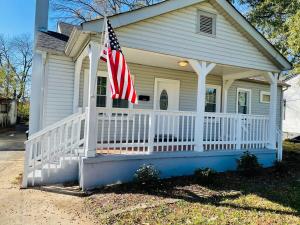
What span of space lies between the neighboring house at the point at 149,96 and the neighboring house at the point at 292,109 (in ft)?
52.1

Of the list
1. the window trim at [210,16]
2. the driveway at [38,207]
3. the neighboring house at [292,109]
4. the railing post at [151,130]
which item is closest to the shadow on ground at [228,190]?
the driveway at [38,207]

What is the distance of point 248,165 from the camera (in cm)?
756

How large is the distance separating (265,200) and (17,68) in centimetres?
3982

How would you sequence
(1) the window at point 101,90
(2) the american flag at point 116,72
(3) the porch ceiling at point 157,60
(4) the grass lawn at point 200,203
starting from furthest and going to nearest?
(1) the window at point 101,90 < (3) the porch ceiling at point 157,60 < (2) the american flag at point 116,72 < (4) the grass lawn at point 200,203

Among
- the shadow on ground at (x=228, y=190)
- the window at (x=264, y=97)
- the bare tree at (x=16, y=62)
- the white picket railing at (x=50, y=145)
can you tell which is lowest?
the shadow on ground at (x=228, y=190)

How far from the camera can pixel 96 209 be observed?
15.8 feet

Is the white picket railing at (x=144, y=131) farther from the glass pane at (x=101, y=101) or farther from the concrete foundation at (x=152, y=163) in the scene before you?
the glass pane at (x=101, y=101)

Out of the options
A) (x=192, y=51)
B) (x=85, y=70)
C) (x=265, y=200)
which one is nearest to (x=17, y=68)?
(x=85, y=70)

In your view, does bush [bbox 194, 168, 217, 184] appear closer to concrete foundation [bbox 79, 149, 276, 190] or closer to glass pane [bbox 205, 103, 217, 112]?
concrete foundation [bbox 79, 149, 276, 190]

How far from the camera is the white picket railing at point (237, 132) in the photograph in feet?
26.1

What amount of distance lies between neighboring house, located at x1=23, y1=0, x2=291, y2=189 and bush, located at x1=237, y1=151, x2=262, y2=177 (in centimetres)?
43

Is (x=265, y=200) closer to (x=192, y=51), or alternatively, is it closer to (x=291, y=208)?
(x=291, y=208)

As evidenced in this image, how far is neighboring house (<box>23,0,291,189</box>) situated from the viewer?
20.3 ft

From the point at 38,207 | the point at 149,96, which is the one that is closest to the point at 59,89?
the point at 149,96
